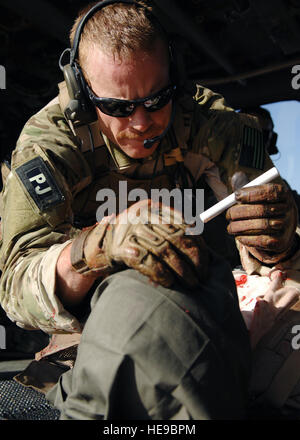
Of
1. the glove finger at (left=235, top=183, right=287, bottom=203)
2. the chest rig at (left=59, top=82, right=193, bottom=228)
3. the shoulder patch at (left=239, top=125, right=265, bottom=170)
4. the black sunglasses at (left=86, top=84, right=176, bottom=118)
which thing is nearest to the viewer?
the glove finger at (left=235, top=183, right=287, bottom=203)

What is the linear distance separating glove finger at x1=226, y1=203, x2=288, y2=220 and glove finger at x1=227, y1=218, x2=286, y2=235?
0.02 m

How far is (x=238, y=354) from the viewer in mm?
842

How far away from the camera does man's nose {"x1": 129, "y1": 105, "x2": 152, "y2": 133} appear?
1.34 metres

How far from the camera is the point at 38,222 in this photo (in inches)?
52.7

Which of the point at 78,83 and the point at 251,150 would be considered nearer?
the point at 78,83

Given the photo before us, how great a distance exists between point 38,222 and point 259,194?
68 centimetres

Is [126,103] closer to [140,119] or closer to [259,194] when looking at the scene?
[140,119]

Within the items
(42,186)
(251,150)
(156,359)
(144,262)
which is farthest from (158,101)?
(156,359)

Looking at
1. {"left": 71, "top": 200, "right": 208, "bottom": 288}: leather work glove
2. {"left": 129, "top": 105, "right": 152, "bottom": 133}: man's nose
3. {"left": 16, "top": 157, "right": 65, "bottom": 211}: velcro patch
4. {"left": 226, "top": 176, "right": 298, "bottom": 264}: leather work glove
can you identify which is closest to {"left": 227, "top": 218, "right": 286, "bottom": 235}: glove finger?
{"left": 226, "top": 176, "right": 298, "bottom": 264}: leather work glove

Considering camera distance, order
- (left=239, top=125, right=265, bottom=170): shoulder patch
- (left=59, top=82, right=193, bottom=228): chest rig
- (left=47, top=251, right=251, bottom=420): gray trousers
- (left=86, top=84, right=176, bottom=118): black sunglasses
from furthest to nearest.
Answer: (left=239, top=125, right=265, bottom=170): shoulder patch
(left=59, top=82, right=193, bottom=228): chest rig
(left=86, top=84, right=176, bottom=118): black sunglasses
(left=47, top=251, right=251, bottom=420): gray trousers

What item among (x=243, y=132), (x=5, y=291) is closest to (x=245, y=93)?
(x=243, y=132)

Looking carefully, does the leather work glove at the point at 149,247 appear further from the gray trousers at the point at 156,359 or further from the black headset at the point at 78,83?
the black headset at the point at 78,83

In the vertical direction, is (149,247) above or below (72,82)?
below

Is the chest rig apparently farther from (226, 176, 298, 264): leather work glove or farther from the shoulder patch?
(226, 176, 298, 264): leather work glove
